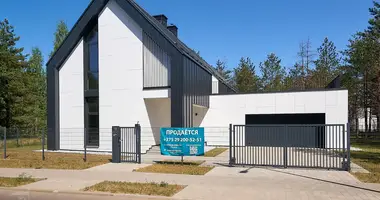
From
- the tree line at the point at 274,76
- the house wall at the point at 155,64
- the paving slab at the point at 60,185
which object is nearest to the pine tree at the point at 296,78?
the tree line at the point at 274,76

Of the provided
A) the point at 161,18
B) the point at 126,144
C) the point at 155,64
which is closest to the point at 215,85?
the point at 161,18

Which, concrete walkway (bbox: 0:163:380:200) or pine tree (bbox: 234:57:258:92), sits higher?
pine tree (bbox: 234:57:258:92)

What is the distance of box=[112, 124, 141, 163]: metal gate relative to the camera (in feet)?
48.3

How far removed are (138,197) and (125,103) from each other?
43.5 feet

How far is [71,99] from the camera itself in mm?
22734

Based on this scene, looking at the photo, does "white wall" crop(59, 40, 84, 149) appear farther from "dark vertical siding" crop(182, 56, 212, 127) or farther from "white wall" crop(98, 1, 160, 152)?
"dark vertical siding" crop(182, 56, 212, 127)

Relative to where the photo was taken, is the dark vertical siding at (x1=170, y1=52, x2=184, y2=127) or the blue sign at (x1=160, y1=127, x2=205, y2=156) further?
the dark vertical siding at (x1=170, y1=52, x2=184, y2=127)

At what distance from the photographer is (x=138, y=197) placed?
27.7ft

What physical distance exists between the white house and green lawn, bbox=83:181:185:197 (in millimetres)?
9593

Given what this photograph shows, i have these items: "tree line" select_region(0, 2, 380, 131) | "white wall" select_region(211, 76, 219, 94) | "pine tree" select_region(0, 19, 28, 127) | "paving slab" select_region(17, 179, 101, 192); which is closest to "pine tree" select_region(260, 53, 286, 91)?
"tree line" select_region(0, 2, 380, 131)

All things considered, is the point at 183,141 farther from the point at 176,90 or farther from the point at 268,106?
the point at 268,106

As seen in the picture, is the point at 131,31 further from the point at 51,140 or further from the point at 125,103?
the point at 51,140

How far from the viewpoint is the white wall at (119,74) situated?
68.8 feet

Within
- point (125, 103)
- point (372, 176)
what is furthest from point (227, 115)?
point (372, 176)
